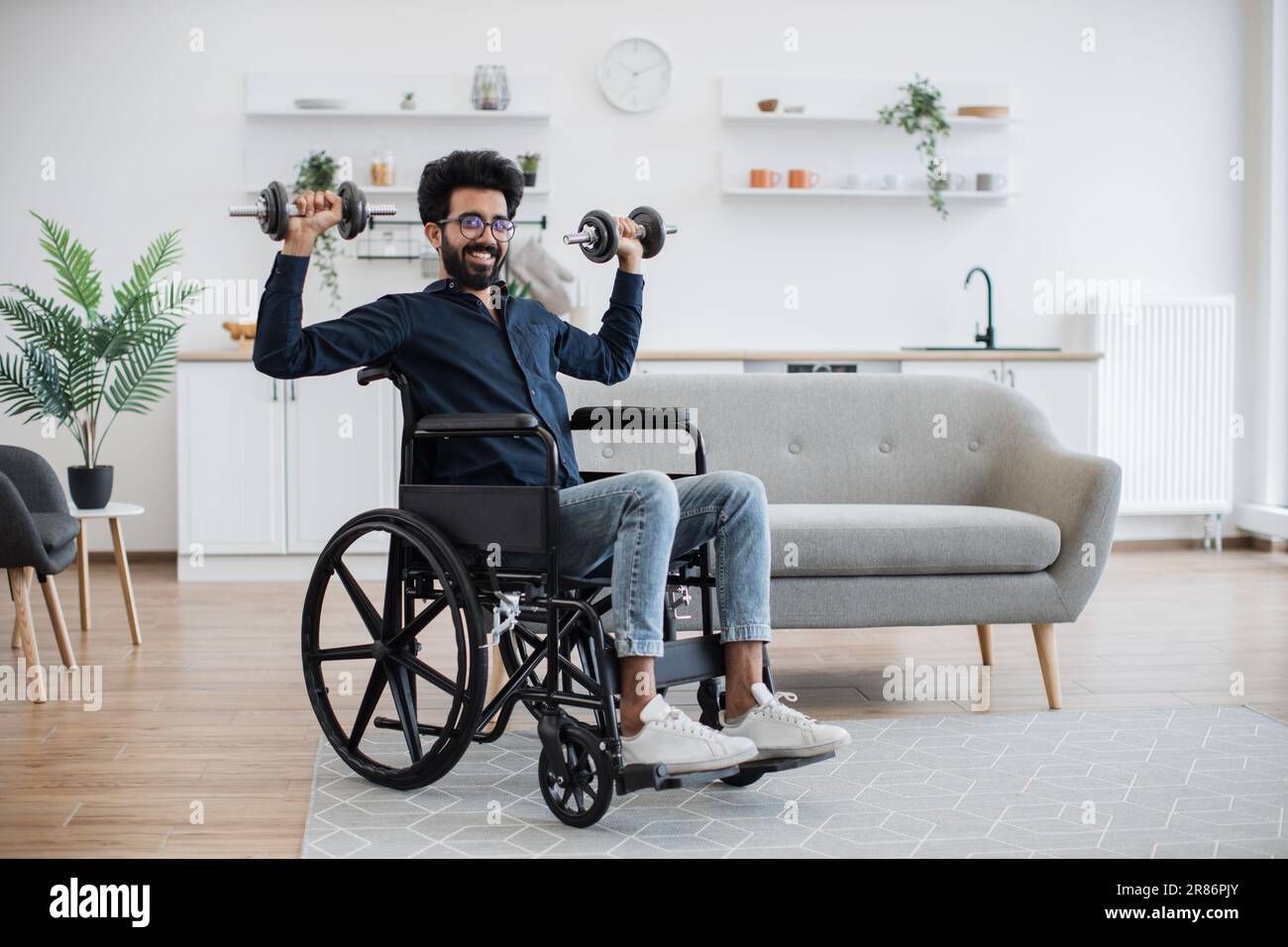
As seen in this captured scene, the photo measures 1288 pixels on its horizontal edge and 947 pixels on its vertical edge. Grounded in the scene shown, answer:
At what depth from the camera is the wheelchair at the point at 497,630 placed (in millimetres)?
2098

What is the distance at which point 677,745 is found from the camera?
2.06m

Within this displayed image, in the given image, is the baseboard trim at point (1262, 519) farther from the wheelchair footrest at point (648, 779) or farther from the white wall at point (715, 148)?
the wheelchair footrest at point (648, 779)

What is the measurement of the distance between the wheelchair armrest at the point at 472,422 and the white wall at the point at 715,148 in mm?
3417

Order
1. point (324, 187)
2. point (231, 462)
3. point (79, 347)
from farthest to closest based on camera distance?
point (324, 187) < point (231, 462) < point (79, 347)

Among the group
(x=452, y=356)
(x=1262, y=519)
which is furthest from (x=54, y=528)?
(x=1262, y=519)

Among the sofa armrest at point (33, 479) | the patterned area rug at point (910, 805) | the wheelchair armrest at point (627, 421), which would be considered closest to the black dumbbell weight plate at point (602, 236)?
the wheelchair armrest at point (627, 421)

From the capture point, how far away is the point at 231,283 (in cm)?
543

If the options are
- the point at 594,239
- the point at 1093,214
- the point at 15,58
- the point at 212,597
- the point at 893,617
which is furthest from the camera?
the point at 1093,214

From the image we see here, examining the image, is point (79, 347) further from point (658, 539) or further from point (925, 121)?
point (925, 121)

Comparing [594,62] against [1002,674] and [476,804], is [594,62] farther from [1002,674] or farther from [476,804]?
[476,804]

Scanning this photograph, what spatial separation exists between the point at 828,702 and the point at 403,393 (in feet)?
4.25

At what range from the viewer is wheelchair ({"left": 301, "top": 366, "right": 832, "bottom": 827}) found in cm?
210

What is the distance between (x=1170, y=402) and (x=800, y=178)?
1852 millimetres

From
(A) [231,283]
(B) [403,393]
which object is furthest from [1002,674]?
(A) [231,283]
